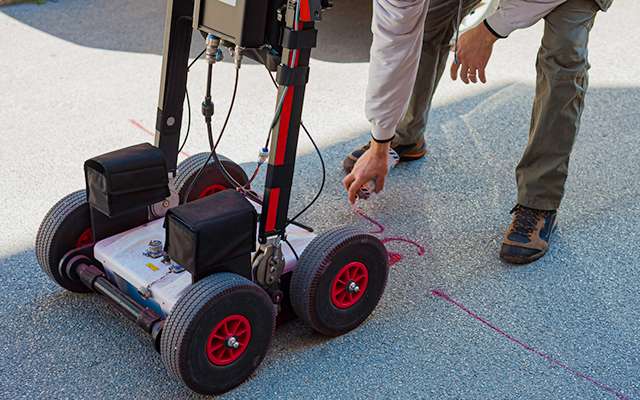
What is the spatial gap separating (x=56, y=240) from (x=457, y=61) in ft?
3.55

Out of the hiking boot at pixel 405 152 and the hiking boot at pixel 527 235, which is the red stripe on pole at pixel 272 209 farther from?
the hiking boot at pixel 405 152

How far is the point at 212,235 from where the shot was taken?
159cm

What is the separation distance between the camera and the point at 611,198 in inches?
104

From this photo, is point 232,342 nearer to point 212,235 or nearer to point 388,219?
point 212,235

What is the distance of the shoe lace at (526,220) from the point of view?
231 cm

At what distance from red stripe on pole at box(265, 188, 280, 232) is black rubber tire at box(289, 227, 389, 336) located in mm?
109

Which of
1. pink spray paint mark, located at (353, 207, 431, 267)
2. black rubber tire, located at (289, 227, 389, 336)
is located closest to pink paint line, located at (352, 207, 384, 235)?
pink spray paint mark, located at (353, 207, 431, 267)

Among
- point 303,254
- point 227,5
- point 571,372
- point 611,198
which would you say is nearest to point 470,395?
point 571,372

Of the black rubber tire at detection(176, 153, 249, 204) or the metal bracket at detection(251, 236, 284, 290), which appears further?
the black rubber tire at detection(176, 153, 249, 204)

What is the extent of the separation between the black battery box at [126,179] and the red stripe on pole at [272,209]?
27cm

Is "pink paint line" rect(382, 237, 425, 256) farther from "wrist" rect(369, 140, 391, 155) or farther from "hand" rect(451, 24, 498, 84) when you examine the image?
"hand" rect(451, 24, 498, 84)

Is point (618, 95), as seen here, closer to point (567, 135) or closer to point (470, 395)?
point (567, 135)

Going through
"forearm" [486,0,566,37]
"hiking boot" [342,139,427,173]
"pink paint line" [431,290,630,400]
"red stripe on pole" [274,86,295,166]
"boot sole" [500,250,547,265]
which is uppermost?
"forearm" [486,0,566,37]

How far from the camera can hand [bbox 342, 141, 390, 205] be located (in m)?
2.08
